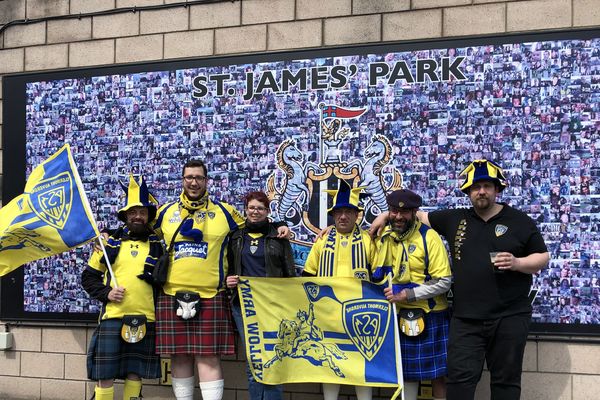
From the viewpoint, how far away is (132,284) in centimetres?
562

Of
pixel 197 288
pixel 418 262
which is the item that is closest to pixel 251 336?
pixel 197 288

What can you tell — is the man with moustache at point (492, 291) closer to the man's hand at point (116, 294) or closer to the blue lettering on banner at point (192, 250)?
the blue lettering on banner at point (192, 250)

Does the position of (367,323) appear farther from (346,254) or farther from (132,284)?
(132,284)

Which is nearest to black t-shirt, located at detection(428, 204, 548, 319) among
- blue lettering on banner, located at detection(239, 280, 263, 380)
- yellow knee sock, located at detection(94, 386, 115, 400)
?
blue lettering on banner, located at detection(239, 280, 263, 380)

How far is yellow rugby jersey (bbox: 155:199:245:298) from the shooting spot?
18.2ft

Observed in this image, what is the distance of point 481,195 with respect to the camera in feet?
16.1

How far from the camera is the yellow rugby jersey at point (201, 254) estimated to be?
5.56m

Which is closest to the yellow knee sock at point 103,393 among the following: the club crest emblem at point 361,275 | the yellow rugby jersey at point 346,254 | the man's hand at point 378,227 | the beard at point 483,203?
the yellow rugby jersey at point 346,254

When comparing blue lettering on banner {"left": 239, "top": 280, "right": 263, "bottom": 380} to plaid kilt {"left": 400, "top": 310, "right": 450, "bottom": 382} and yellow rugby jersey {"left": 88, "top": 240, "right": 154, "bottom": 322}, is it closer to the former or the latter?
yellow rugby jersey {"left": 88, "top": 240, "right": 154, "bottom": 322}

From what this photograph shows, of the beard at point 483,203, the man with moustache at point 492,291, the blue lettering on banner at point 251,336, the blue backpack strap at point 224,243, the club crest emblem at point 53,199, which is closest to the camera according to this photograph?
the man with moustache at point 492,291

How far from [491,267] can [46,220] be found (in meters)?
3.40

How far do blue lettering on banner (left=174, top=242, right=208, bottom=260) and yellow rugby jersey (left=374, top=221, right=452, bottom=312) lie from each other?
135cm

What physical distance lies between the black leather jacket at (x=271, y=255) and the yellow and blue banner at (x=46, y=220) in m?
1.09

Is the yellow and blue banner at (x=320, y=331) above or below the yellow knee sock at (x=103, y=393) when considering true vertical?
above
